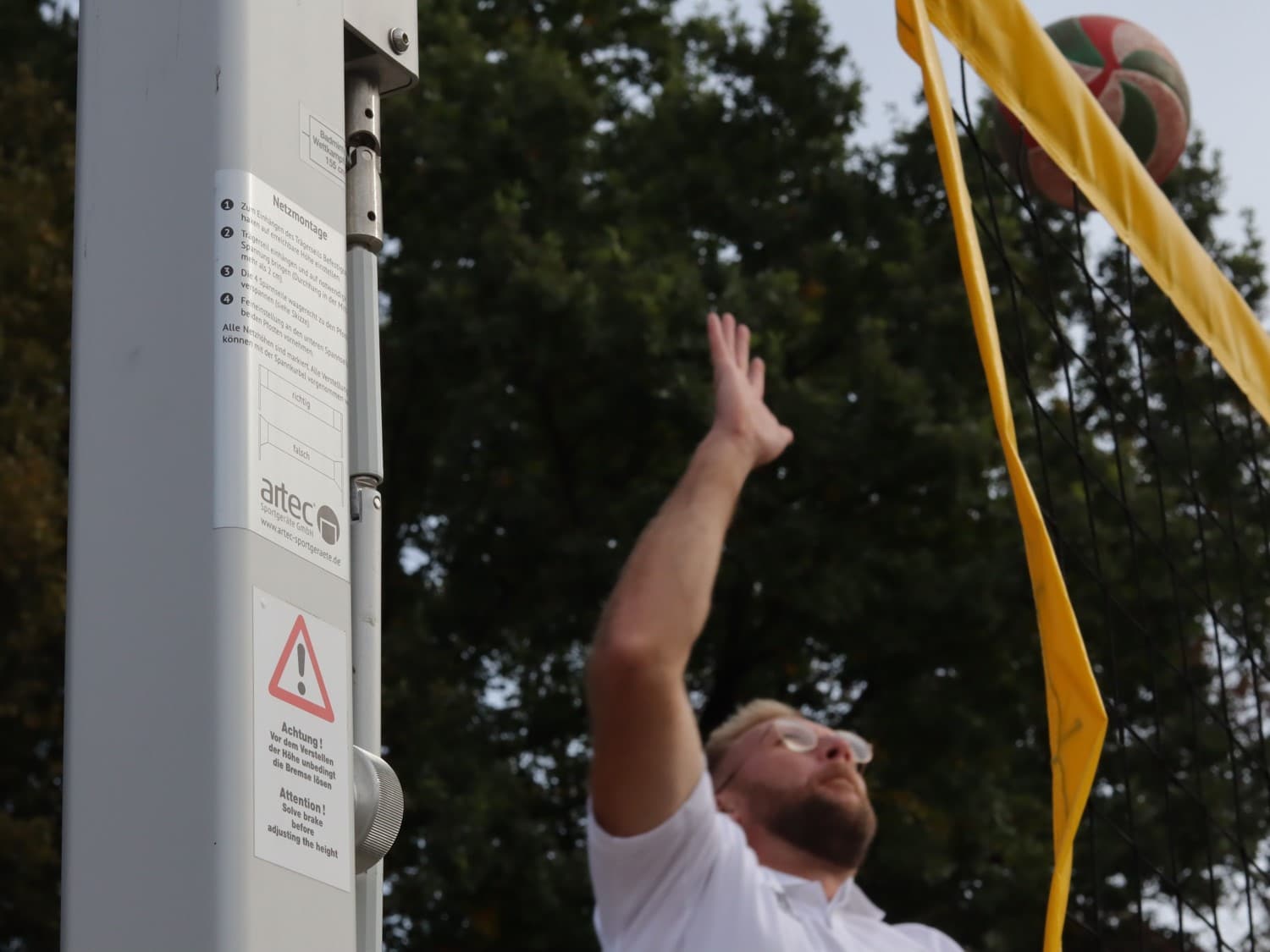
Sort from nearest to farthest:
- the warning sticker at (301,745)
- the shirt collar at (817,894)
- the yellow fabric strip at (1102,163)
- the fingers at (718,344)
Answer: the warning sticker at (301,745)
the yellow fabric strip at (1102,163)
the shirt collar at (817,894)
the fingers at (718,344)

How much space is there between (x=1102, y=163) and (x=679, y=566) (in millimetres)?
1091

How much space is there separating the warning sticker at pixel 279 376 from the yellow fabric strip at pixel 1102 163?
6.04 ft

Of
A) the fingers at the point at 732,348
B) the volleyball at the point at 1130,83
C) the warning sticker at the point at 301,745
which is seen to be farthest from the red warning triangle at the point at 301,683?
the volleyball at the point at 1130,83

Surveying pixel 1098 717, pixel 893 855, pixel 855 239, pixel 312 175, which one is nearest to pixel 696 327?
pixel 855 239

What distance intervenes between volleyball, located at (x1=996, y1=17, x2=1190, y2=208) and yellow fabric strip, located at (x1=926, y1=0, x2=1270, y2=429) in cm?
208

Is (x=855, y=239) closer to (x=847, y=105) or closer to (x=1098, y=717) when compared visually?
(x=847, y=105)

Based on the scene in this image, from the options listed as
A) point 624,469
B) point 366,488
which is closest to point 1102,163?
point 366,488

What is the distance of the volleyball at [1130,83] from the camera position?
6.10 meters

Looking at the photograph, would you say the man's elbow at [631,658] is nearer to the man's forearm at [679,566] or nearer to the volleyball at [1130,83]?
the man's forearm at [679,566]

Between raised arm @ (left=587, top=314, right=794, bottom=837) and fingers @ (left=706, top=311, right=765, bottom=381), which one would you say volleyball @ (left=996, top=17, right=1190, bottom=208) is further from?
raised arm @ (left=587, top=314, right=794, bottom=837)

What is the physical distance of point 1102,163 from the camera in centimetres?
361

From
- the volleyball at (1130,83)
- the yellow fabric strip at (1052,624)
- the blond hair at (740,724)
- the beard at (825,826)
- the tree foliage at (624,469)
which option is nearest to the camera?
the yellow fabric strip at (1052,624)

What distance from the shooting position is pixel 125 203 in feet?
4.50

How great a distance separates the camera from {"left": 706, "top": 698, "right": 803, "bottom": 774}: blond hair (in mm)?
4180
